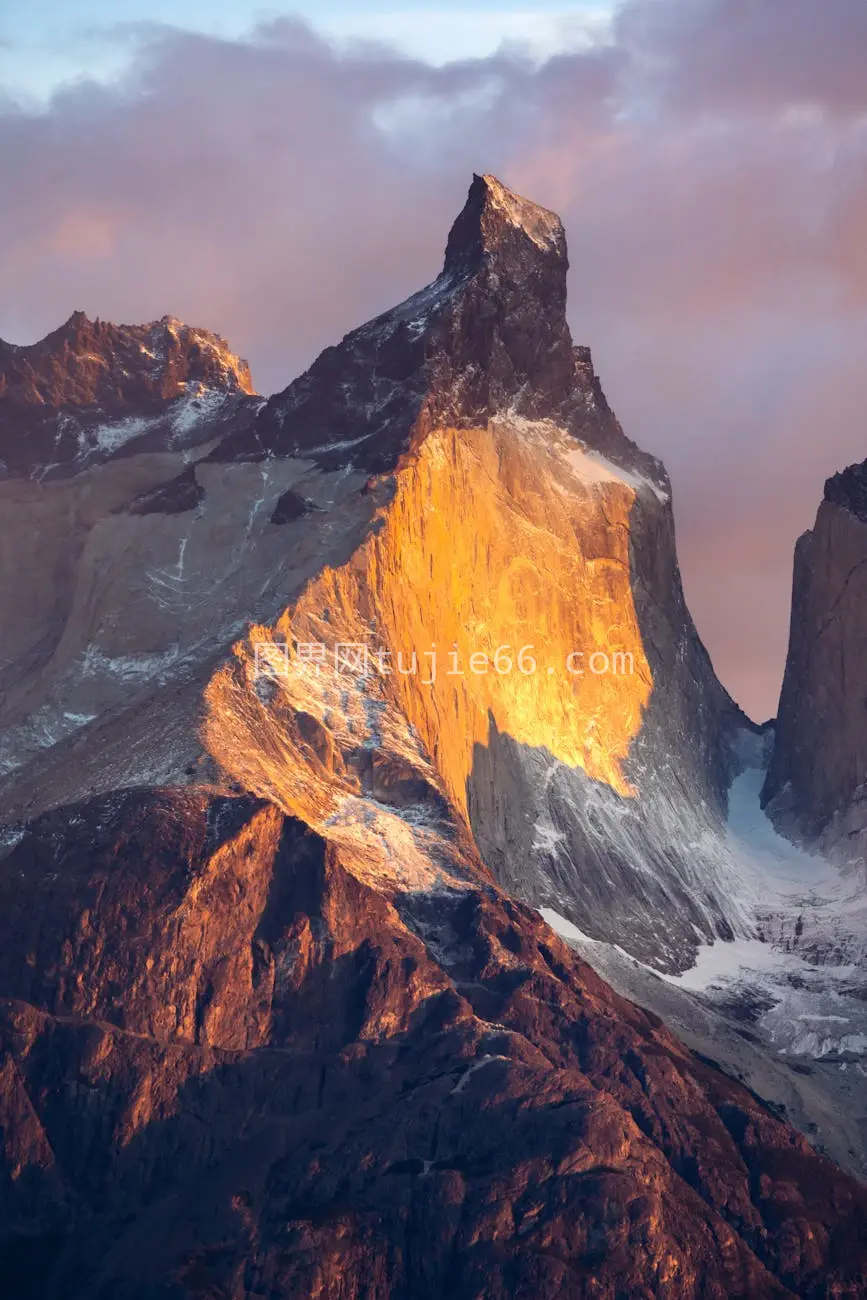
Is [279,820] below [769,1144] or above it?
above

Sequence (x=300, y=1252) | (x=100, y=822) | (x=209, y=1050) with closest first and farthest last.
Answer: (x=300, y=1252) → (x=209, y=1050) → (x=100, y=822)

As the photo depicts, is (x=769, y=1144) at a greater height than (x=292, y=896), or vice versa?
(x=292, y=896)

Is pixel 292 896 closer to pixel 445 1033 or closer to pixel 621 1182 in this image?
pixel 445 1033

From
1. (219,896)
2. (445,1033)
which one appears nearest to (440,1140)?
(445,1033)

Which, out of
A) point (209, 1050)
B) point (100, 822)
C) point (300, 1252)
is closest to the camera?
point (300, 1252)

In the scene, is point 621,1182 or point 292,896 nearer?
point 621,1182

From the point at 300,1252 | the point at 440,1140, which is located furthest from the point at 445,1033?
the point at 300,1252

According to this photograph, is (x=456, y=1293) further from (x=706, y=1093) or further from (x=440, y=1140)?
(x=706, y=1093)

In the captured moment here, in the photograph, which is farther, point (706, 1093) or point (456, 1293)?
point (706, 1093)

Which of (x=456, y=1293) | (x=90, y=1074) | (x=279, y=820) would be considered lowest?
(x=456, y=1293)
